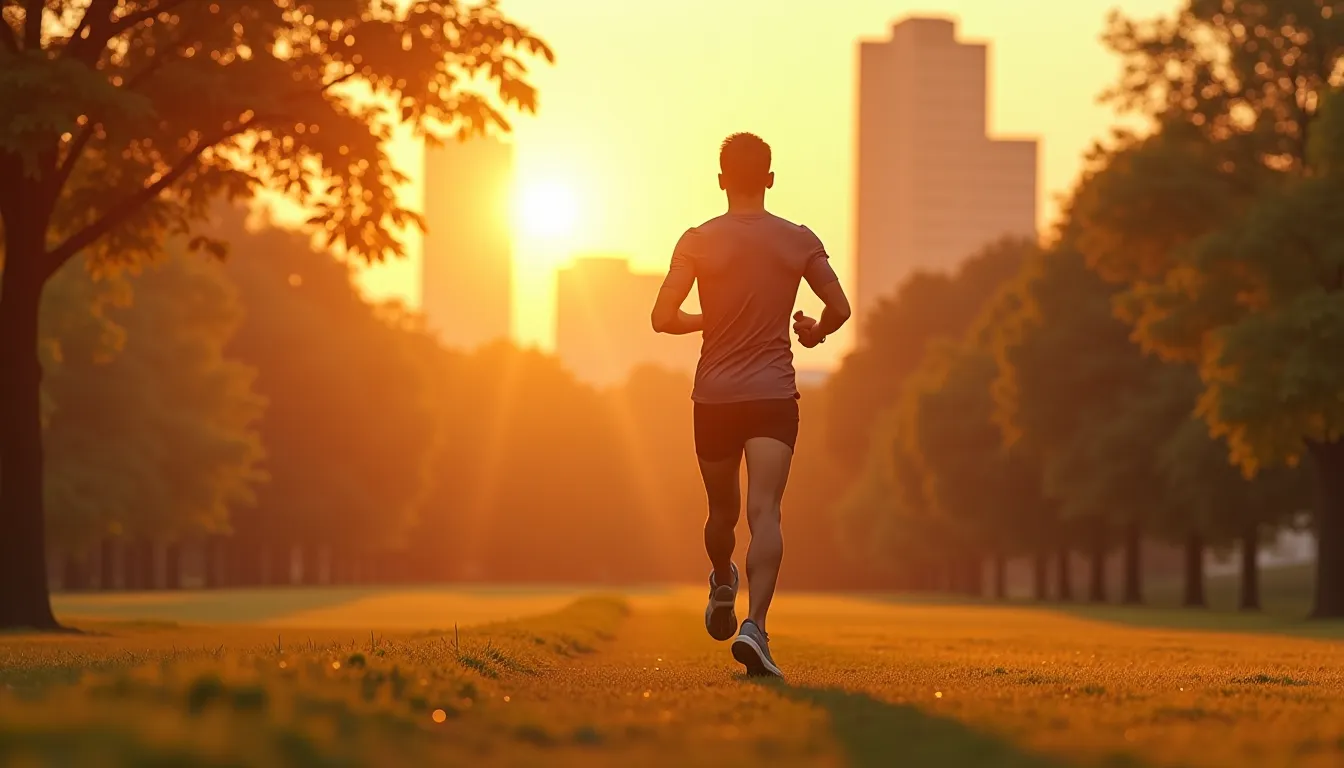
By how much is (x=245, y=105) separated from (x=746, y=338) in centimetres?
1314

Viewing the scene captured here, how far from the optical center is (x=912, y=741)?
7.85m

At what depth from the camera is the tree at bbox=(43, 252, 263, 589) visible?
54781mm

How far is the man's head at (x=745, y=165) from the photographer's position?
41.3 ft

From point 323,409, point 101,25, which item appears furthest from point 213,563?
point 101,25

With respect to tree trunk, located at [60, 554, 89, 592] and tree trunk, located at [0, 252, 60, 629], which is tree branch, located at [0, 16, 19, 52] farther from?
tree trunk, located at [60, 554, 89, 592]

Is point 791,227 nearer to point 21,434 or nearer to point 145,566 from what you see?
point 21,434

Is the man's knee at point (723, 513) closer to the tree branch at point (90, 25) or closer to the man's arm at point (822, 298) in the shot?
the man's arm at point (822, 298)

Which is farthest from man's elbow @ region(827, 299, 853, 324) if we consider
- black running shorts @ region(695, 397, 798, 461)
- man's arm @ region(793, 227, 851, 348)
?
black running shorts @ region(695, 397, 798, 461)

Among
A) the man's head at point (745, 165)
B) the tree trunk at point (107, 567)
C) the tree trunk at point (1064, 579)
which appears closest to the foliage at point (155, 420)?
the tree trunk at point (107, 567)

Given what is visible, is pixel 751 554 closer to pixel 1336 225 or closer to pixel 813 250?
pixel 813 250

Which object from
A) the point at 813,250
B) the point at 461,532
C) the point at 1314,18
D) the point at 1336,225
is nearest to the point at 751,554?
the point at 813,250

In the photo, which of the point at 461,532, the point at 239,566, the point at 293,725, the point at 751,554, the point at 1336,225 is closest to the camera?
the point at 293,725

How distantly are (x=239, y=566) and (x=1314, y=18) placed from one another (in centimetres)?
5029

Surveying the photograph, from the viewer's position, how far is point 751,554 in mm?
12070
